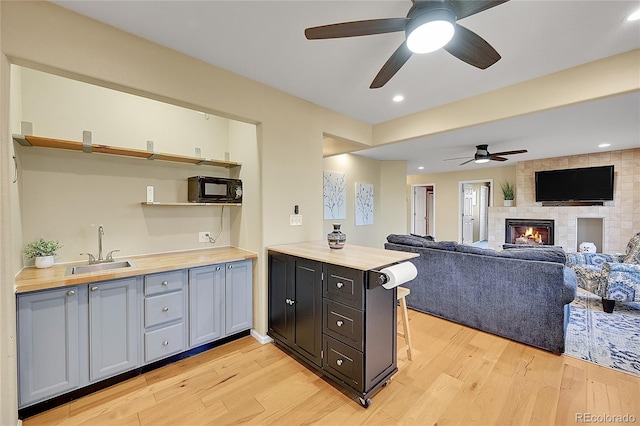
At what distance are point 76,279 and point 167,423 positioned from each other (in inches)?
43.4

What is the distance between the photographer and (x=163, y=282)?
7.11 ft

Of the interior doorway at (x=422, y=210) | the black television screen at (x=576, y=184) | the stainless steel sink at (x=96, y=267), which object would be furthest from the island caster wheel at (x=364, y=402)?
the interior doorway at (x=422, y=210)

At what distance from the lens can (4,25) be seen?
4.88ft

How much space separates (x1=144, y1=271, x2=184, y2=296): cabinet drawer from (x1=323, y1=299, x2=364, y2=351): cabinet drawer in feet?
4.18

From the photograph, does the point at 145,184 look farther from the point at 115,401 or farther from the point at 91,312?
the point at 115,401

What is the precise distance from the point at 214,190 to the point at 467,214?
7.97 metres

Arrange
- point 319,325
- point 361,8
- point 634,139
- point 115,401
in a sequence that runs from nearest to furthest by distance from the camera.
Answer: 1. point 361,8
2. point 115,401
3. point 319,325
4. point 634,139

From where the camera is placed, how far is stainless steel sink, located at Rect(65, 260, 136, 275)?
203cm

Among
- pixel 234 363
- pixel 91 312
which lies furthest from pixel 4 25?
pixel 234 363

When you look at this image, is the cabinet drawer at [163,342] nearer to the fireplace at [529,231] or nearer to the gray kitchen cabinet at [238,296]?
the gray kitchen cabinet at [238,296]

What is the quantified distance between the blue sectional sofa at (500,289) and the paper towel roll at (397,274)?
146 cm

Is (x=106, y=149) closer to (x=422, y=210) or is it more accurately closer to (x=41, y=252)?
(x=41, y=252)

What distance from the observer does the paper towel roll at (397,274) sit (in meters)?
1.75

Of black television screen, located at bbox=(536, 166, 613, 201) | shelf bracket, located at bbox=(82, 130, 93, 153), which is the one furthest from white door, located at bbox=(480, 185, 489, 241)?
shelf bracket, located at bbox=(82, 130, 93, 153)
